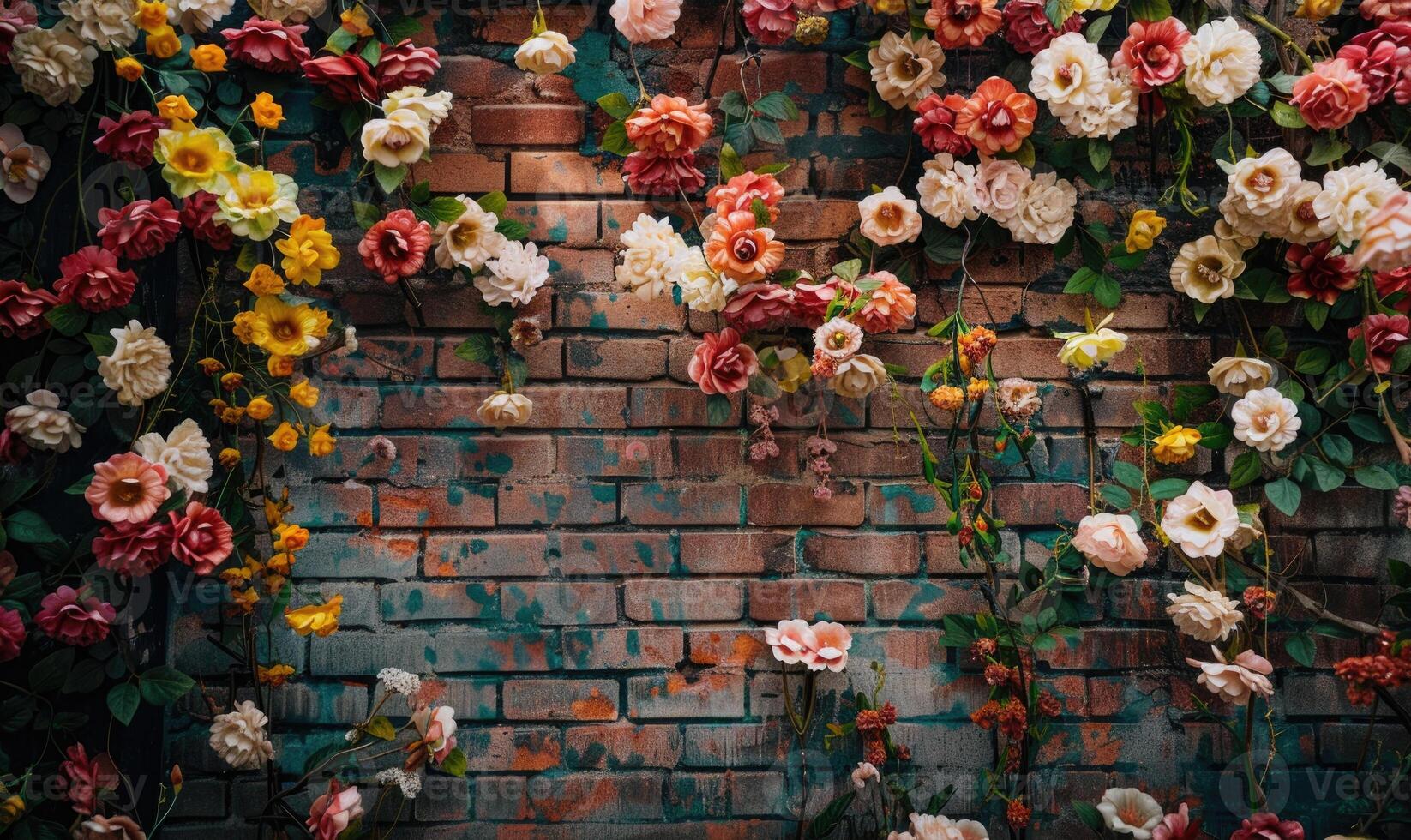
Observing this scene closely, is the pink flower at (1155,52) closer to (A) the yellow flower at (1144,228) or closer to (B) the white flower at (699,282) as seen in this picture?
(A) the yellow flower at (1144,228)

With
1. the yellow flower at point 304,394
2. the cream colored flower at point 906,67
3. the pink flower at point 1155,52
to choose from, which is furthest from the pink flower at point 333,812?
the pink flower at point 1155,52

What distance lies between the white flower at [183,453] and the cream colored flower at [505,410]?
1.59 ft

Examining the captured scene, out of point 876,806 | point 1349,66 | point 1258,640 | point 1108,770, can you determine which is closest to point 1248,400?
point 1258,640

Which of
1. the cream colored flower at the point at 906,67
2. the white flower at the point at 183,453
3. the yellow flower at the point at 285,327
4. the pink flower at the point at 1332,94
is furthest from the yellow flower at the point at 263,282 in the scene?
the pink flower at the point at 1332,94

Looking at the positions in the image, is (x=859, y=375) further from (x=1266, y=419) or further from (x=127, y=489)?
(x=127, y=489)

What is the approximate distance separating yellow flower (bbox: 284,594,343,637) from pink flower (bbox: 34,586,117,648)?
0.30 m

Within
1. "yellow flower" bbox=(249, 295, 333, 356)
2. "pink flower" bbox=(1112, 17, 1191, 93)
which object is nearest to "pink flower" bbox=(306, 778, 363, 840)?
"yellow flower" bbox=(249, 295, 333, 356)

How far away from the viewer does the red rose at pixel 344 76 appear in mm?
1549

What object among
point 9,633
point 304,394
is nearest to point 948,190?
point 304,394

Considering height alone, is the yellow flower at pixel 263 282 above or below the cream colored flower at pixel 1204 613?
above

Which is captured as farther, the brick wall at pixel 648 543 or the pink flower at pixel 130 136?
the brick wall at pixel 648 543

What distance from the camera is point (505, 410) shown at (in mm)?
1558

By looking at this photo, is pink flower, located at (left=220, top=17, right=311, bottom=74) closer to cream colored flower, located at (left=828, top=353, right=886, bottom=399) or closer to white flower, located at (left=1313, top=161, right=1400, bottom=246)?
cream colored flower, located at (left=828, top=353, right=886, bottom=399)

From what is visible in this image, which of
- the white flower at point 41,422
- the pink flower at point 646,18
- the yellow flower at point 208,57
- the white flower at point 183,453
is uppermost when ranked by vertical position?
the pink flower at point 646,18
